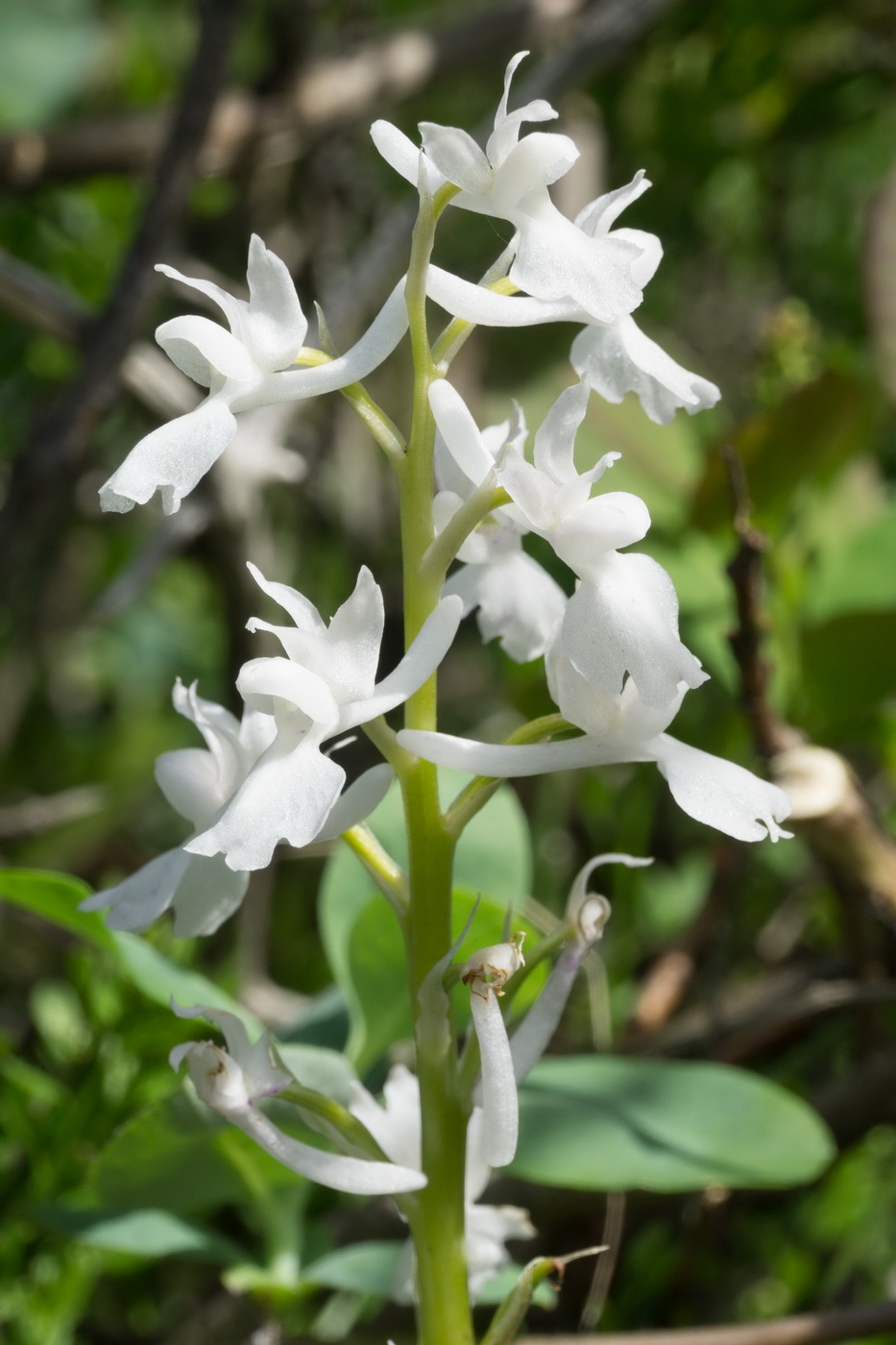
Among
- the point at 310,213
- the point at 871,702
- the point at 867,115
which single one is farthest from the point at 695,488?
the point at 867,115

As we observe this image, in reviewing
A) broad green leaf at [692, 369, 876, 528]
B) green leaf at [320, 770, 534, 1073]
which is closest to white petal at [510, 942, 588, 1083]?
green leaf at [320, 770, 534, 1073]

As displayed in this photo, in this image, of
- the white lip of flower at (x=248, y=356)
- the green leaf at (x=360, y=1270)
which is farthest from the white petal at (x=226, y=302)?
the green leaf at (x=360, y=1270)

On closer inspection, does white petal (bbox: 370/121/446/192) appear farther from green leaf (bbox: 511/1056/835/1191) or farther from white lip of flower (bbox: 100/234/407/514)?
green leaf (bbox: 511/1056/835/1191)

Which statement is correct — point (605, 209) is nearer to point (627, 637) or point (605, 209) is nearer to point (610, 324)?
point (610, 324)

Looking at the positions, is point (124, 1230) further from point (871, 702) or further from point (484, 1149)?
point (871, 702)

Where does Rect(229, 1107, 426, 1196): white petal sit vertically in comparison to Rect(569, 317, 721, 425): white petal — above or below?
below

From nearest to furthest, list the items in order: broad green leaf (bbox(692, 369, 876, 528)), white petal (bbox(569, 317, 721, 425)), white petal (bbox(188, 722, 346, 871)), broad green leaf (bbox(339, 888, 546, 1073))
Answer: white petal (bbox(188, 722, 346, 871)) < white petal (bbox(569, 317, 721, 425)) < broad green leaf (bbox(339, 888, 546, 1073)) < broad green leaf (bbox(692, 369, 876, 528))
